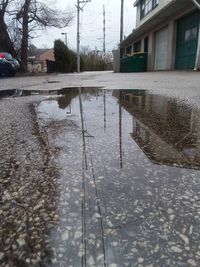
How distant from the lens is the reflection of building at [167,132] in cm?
215

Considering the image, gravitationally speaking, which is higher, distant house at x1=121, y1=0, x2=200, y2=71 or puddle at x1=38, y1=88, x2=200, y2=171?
distant house at x1=121, y1=0, x2=200, y2=71

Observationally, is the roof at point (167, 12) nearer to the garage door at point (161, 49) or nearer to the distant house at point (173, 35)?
the distant house at point (173, 35)

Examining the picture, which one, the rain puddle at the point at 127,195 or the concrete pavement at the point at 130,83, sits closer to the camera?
the rain puddle at the point at 127,195

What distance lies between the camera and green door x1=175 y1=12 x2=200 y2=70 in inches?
556

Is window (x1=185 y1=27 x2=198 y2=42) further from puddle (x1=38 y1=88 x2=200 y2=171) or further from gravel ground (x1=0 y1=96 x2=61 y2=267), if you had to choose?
gravel ground (x1=0 y1=96 x2=61 y2=267)

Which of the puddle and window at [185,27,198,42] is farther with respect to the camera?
window at [185,27,198,42]

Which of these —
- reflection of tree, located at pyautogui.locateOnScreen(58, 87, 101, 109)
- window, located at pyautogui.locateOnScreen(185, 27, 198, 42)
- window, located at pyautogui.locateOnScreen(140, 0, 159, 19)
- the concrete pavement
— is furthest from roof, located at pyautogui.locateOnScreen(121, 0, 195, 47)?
reflection of tree, located at pyautogui.locateOnScreen(58, 87, 101, 109)

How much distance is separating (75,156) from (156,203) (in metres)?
0.90

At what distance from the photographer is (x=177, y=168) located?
6.26ft

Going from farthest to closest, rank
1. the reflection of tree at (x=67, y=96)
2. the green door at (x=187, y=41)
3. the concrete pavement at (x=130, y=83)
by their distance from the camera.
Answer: the green door at (x=187, y=41)
the concrete pavement at (x=130, y=83)
the reflection of tree at (x=67, y=96)

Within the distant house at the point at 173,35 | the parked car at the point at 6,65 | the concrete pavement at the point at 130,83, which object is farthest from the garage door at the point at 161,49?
the parked car at the point at 6,65

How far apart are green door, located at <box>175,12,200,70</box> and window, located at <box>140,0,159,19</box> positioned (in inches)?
295

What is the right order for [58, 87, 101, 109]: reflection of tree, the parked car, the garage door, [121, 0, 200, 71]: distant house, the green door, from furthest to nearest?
1. the garage door
2. the parked car
3. the green door
4. [121, 0, 200, 71]: distant house
5. [58, 87, 101, 109]: reflection of tree

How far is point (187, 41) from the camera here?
15.3 meters
